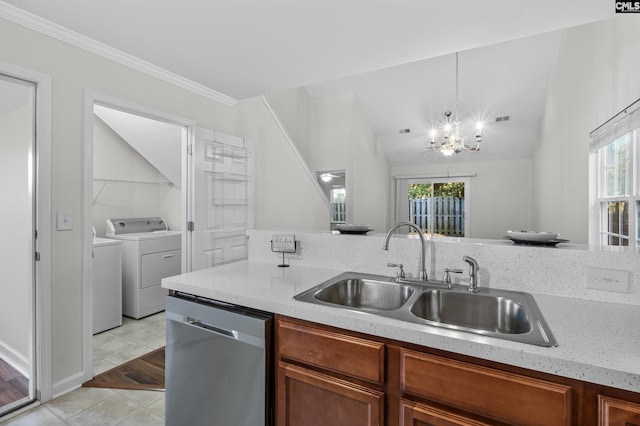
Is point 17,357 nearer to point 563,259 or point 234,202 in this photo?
point 234,202

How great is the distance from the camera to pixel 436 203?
23.7 ft

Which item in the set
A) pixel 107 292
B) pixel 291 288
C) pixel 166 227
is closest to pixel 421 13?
pixel 291 288

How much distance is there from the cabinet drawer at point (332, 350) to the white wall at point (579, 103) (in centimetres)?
235

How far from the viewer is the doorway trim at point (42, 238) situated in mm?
1946

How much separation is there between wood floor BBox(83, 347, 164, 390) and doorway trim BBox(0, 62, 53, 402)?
1.00ft

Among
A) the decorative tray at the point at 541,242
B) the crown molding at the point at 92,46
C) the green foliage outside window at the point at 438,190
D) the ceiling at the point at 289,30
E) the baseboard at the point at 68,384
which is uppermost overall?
the ceiling at the point at 289,30

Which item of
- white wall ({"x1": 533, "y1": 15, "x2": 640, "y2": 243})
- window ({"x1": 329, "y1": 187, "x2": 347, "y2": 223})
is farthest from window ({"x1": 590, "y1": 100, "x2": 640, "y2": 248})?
window ({"x1": 329, "y1": 187, "x2": 347, "y2": 223})

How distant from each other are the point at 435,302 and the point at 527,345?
1.79ft

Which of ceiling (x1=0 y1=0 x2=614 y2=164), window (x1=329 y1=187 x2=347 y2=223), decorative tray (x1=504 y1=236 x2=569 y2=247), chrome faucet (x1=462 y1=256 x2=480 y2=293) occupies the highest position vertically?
ceiling (x1=0 y1=0 x2=614 y2=164)

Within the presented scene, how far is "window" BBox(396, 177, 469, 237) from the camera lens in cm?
704

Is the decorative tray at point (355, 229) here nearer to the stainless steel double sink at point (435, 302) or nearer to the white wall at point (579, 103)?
the stainless steel double sink at point (435, 302)

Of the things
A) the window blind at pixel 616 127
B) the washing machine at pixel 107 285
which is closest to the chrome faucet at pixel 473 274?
the window blind at pixel 616 127

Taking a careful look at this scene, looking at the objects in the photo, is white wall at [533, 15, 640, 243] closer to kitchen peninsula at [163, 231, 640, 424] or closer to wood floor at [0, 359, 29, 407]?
kitchen peninsula at [163, 231, 640, 424]

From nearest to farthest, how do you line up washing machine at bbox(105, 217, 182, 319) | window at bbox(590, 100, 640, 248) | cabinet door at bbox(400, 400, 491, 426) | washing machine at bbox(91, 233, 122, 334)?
cabinet door at bbox(400, 400, 491, 426)
window at bbox(590, 100, 640, 248)
washing machine at bbox(91, 233, 122, 334)
washing machine at bbox(105, 217, 182, 319)
